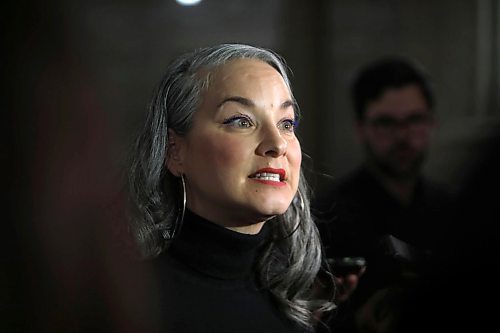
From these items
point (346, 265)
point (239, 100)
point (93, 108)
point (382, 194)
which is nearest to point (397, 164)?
point (382, 194)

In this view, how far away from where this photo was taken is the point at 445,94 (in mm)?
1013

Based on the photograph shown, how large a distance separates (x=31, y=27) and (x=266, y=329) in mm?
446

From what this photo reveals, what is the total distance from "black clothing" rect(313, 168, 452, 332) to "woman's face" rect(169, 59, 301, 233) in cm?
13

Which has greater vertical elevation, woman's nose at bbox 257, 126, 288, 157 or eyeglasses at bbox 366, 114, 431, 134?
eyeglasses at bbox 366, 114, 431, 134

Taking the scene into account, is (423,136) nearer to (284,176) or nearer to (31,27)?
(284,176)

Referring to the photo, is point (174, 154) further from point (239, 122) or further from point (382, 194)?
point (382, 194)

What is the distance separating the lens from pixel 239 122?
34.7 inches

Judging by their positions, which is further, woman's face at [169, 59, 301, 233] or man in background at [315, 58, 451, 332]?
man in background at [315, 58, 451, 332]

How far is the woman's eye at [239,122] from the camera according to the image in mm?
880

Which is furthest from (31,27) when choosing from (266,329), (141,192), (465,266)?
(465,266)

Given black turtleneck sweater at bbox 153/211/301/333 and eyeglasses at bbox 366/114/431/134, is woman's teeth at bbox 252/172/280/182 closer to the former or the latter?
black turtleneck sweater at bbox 153/211/301/333

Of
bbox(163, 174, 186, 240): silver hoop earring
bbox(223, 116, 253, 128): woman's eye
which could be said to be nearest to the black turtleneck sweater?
bbox(163, 174, 186, 240): silver hoop earring

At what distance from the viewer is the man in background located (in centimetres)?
99

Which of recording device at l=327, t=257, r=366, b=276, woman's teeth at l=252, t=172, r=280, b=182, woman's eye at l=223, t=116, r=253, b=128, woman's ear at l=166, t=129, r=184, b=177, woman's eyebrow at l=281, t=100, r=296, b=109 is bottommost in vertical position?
recording device at l=327, t=257, r=366, b=276
